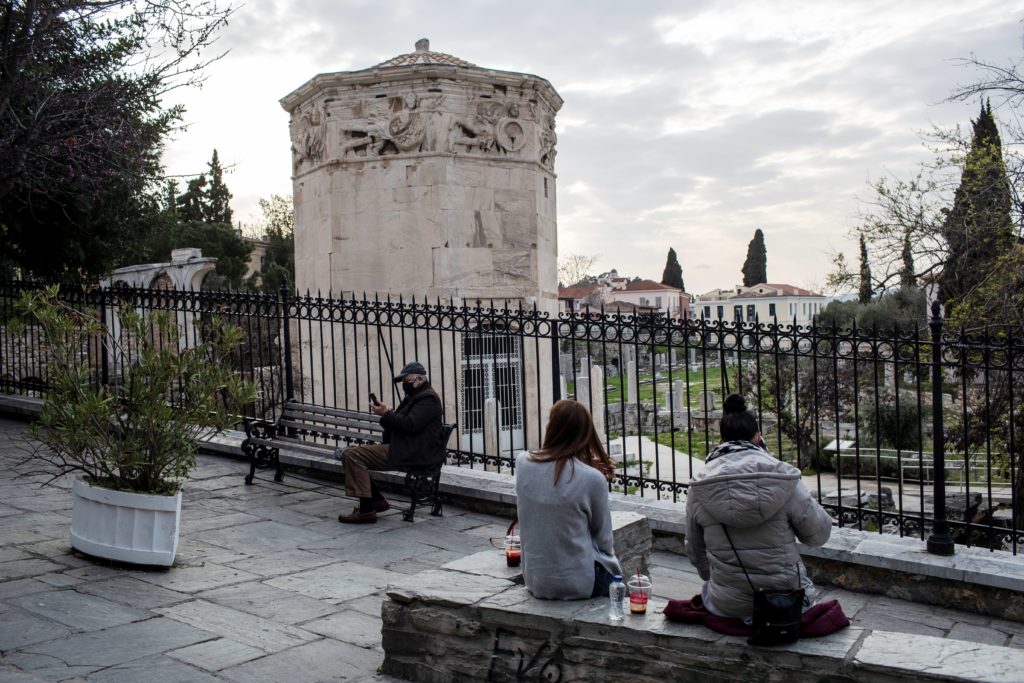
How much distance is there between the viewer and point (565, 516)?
404 cm

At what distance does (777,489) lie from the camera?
3371 mm

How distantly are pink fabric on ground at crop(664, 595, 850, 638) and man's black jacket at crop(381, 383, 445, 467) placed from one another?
391 centimetres

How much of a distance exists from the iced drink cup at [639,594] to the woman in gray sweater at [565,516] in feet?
0.88

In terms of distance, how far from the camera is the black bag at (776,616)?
333 centimetres

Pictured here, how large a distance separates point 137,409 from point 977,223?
1085cm

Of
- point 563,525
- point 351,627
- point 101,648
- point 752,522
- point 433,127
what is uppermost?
point 433,127

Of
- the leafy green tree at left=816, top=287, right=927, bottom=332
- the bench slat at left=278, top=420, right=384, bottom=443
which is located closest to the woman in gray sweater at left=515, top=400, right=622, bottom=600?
the bench slat at left=278, top=420, right=384, bottom=443

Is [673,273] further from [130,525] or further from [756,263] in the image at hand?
[130,525]

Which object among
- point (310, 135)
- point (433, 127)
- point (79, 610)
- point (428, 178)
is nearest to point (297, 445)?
point (79, 610)

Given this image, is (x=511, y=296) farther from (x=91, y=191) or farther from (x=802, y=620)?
(x=802, y=620)

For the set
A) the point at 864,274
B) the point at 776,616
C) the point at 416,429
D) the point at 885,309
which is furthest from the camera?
the point at 885,309

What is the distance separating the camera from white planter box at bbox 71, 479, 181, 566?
18.7ft

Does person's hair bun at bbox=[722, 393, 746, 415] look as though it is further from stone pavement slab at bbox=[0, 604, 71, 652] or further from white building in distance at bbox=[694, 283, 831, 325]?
white building in distance at bbox=[694, 283, 831, 325]

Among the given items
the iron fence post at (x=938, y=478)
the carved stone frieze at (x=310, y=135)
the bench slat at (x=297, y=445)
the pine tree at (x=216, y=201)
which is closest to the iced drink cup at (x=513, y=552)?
the iron fence post at (x=938, y=478)
